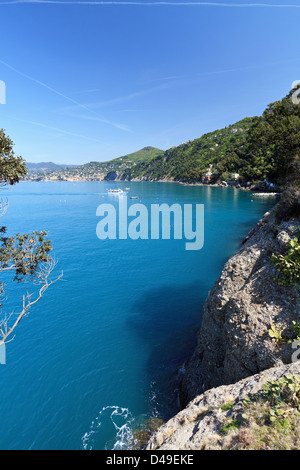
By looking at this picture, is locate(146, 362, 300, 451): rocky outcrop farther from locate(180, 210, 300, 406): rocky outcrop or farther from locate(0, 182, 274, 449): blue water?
locate(0, 182, 274, 449): blue water

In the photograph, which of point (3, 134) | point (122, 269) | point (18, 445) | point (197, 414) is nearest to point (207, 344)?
point (197, 414)

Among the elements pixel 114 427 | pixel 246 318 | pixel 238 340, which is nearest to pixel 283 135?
pixel 246 318

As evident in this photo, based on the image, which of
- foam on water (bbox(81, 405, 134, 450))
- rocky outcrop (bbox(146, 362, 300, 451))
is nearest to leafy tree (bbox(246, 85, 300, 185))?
rocky outcrop (bbox(146, 362, 300, 451))

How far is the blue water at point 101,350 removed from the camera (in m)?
14.3

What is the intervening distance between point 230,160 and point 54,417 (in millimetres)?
183354

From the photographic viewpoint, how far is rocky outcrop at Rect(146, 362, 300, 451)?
6.91 metres

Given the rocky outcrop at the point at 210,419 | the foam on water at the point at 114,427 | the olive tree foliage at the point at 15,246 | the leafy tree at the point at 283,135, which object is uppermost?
the leafy tree at the point at 283,135

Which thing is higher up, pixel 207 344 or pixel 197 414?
pixel 197 414

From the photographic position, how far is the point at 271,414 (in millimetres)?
6387

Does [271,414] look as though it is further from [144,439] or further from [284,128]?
→ [284,128]

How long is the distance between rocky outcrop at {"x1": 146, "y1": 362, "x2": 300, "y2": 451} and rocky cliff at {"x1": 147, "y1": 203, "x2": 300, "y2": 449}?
0.03m

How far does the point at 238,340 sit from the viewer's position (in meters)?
11.7

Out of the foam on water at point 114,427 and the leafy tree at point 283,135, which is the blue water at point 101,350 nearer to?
the foam on water at point 114,427

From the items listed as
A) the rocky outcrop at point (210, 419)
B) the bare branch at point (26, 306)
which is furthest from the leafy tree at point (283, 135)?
the bare branch at point (26, 306)
